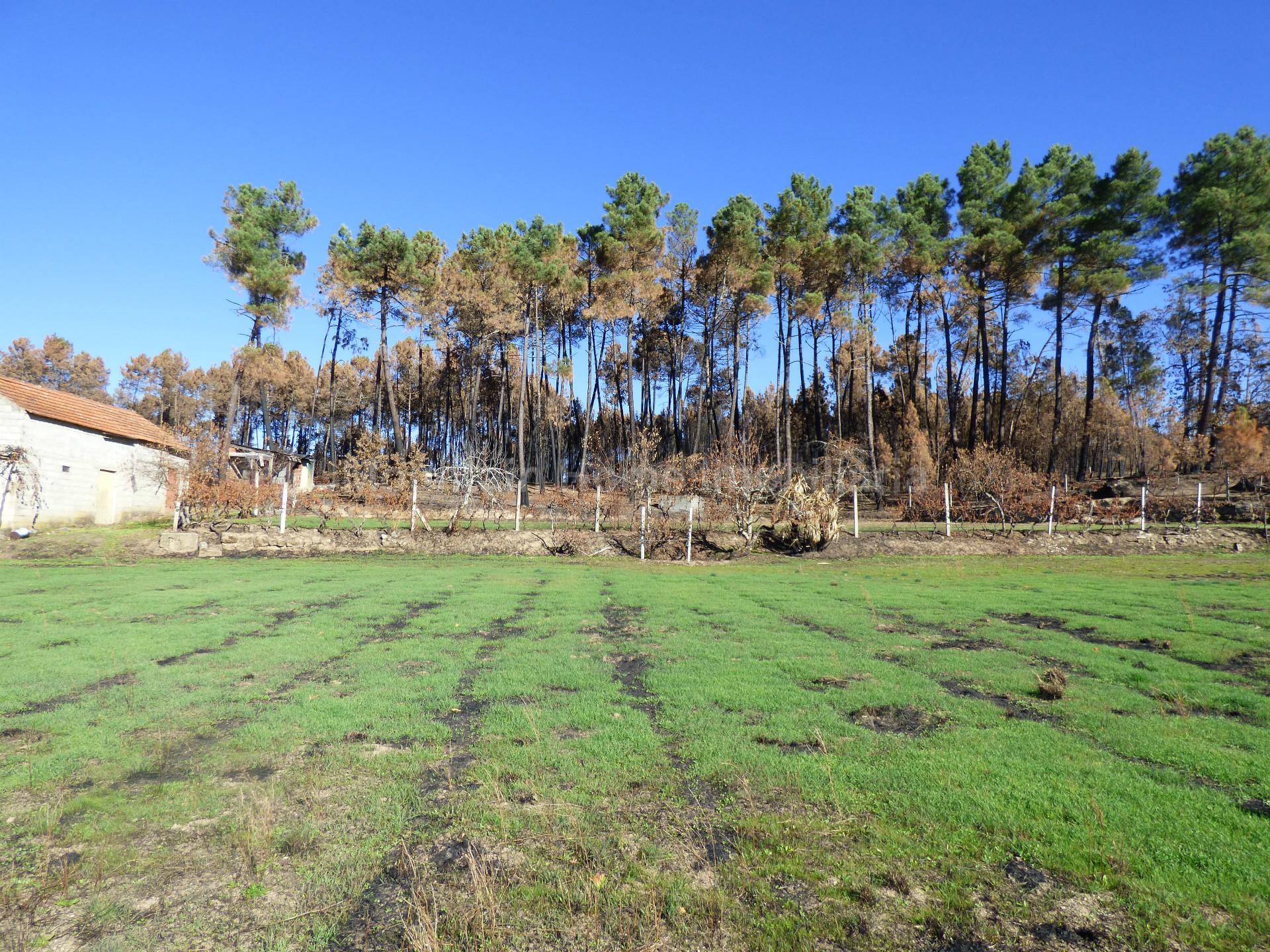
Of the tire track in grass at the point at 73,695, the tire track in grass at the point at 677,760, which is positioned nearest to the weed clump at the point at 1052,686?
the tire track in grass at the point at 677,760

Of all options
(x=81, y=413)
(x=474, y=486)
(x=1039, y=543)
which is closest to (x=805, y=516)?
(x=1039, y=543)

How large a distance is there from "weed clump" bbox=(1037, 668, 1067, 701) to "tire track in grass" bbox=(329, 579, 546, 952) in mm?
4525

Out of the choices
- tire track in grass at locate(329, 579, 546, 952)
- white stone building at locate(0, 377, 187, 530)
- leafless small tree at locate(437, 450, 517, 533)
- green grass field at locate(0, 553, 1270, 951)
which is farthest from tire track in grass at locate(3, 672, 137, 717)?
white stone building at locate(0, 377, 187, 530)

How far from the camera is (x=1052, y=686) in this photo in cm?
503

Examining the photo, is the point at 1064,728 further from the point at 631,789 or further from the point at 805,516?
the point at 805,516

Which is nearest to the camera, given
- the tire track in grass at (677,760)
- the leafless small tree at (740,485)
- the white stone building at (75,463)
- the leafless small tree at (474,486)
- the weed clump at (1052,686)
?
the tire track in grass at (677,760)

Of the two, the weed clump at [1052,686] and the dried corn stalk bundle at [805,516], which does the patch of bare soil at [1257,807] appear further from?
the dried corn stalk bundle at [805,516]

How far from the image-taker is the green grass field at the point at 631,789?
8.13 ft

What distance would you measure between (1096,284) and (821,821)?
1449 inches

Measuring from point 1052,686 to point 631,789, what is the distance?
3.73 meters

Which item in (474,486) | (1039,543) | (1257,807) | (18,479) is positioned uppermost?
(18,479)

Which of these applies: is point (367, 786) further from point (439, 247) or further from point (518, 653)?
point (439, 247)

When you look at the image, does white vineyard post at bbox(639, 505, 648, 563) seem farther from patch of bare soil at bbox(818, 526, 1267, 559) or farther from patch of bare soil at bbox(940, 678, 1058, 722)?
patch of bare soil at bbox(940, 678, 1058, 722)

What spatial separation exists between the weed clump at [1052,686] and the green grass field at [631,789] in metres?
0.15
